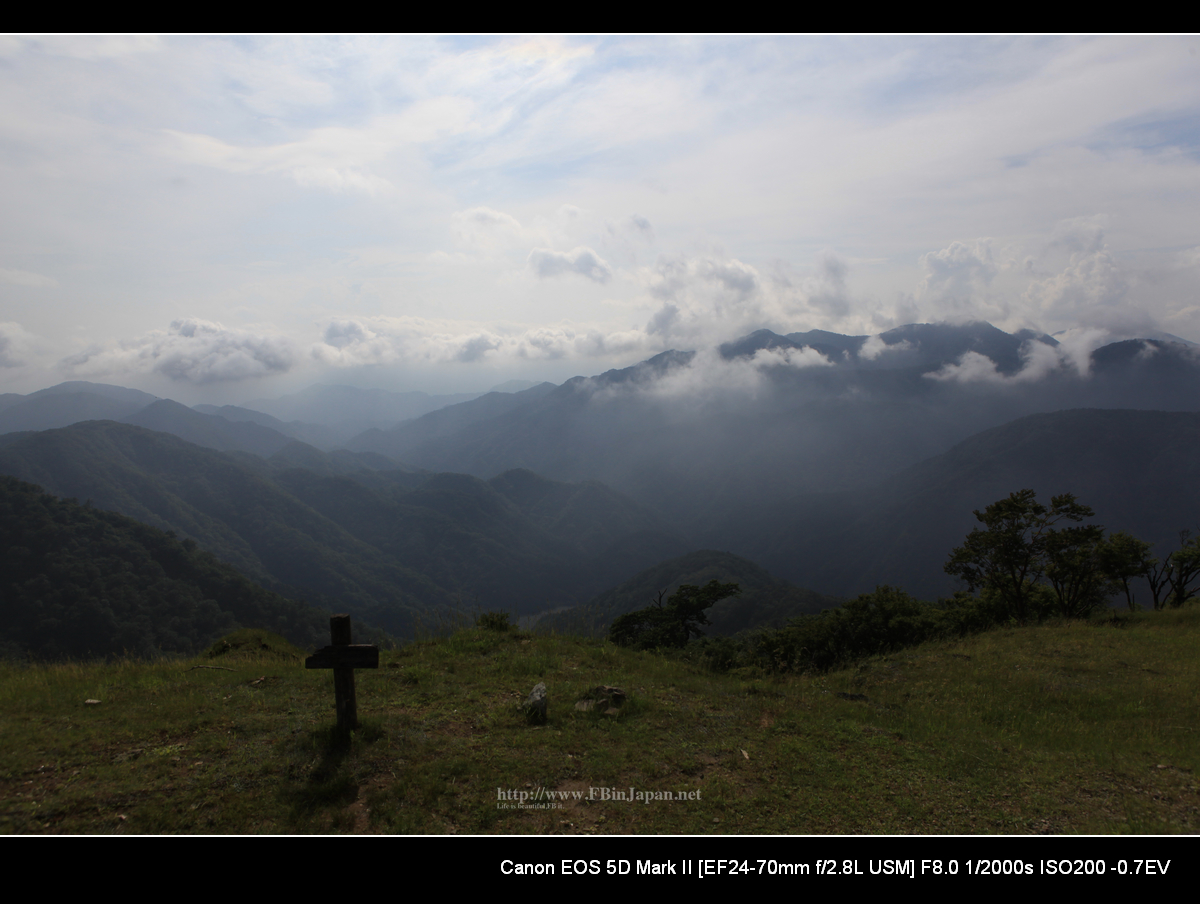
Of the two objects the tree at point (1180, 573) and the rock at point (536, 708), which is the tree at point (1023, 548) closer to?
the tree at point (1180, 573)

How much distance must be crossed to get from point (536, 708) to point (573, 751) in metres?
1.07

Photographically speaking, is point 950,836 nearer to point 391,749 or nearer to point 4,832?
point 391,749

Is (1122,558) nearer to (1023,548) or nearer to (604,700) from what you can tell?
(1023,548)

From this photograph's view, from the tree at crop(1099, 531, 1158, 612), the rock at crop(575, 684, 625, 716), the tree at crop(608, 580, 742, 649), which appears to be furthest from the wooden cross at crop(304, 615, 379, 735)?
the tree at crop(1099, 531, 1158, 612)

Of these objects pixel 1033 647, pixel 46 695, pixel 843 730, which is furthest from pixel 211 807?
pixel 1033 647

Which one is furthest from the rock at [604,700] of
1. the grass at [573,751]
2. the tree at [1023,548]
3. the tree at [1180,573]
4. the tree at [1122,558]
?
the tree at [1180,573]

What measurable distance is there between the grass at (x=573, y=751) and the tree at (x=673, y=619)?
17.1 m

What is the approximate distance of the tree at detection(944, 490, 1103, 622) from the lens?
60.6ft

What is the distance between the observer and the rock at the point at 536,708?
7.71 meters

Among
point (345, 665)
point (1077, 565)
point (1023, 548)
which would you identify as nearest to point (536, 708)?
point (345, 665)

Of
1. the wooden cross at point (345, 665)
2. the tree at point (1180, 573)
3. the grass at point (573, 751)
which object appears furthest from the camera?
the tree at point (1180, 573)

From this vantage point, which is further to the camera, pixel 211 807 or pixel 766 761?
pixel 766 761

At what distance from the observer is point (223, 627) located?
92.4 m
